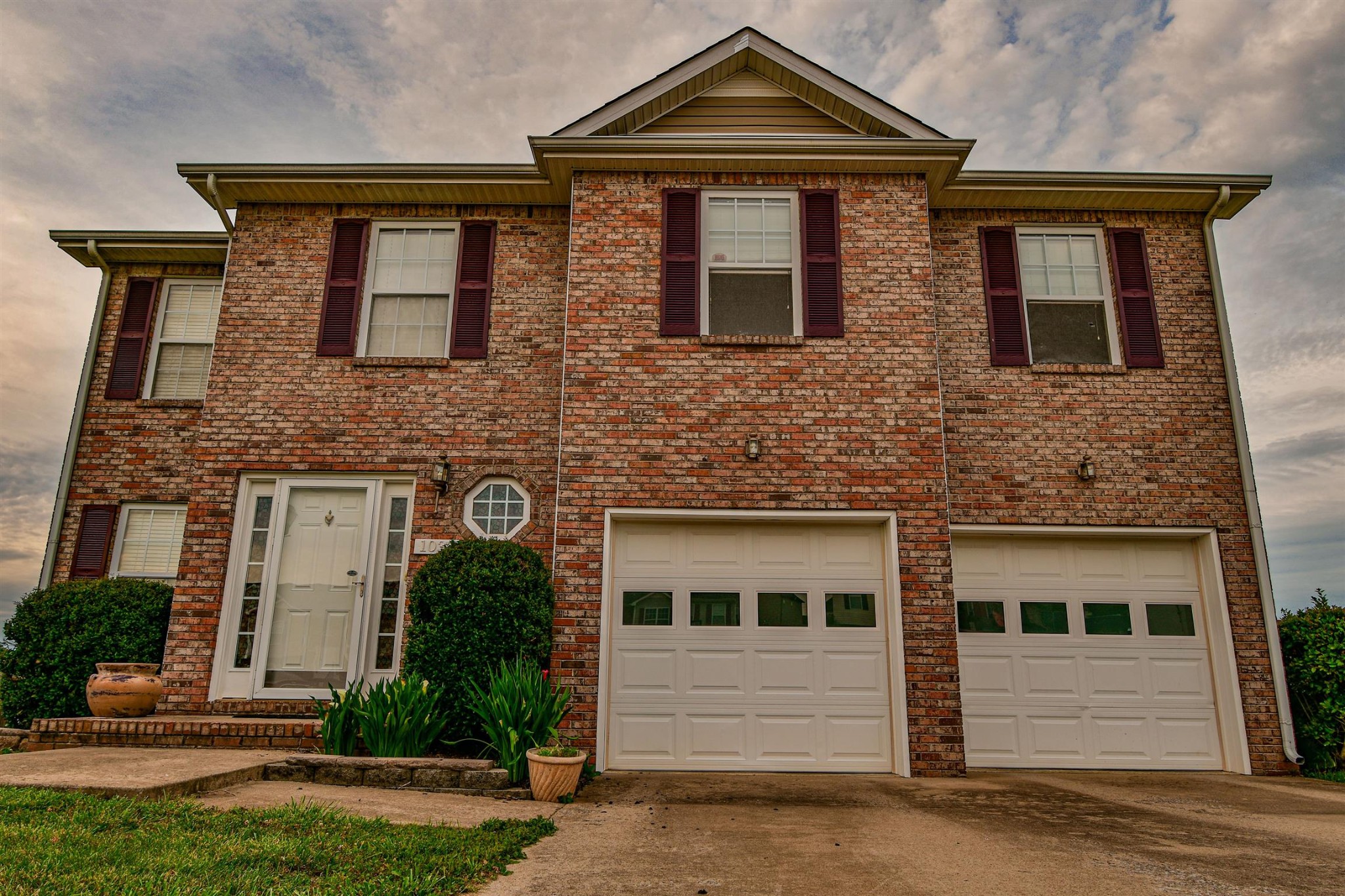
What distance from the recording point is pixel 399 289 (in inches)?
344

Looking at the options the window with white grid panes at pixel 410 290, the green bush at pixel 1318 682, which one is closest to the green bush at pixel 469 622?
the window with white grid panes at pixel 410 290

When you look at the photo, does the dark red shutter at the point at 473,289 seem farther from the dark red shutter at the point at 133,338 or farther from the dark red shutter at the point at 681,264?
the dark red shutter at the point at 133,338

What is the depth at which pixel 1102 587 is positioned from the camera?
26.6 feet

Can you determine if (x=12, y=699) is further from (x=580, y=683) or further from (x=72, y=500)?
(x=580, y=683)

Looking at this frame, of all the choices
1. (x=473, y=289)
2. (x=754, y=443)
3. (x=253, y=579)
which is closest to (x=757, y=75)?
(x=473, y=289)

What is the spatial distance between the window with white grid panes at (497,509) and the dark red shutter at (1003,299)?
5210 mm

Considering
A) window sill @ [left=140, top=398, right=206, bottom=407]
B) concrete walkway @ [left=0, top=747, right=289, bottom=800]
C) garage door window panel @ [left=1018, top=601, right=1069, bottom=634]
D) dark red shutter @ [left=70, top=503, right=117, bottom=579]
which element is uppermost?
window sill @ [left=140, top=398, right=206, bottom=407]

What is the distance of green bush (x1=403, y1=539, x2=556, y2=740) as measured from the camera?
6.31m

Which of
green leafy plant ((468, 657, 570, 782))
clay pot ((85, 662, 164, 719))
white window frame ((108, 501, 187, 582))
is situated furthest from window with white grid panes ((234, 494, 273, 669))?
green leafy plant ((468, 657, 570, 782))

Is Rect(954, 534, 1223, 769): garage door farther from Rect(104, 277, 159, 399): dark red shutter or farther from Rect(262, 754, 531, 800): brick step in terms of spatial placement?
Rect(104, 277, 159, 399): dark red shutter

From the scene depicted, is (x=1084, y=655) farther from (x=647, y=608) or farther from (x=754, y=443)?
(x=647, y=608)

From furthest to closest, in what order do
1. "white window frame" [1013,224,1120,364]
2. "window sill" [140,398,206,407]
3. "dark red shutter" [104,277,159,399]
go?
"dark red shutter" [104,277,159,399]
"window sill" [140,398,206,407]
"white window frame" [1013,224,1120,364]

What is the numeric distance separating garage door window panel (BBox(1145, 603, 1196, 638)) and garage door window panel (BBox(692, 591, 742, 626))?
4287 millimetres

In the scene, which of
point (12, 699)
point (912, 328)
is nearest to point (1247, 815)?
point (912, 328)
